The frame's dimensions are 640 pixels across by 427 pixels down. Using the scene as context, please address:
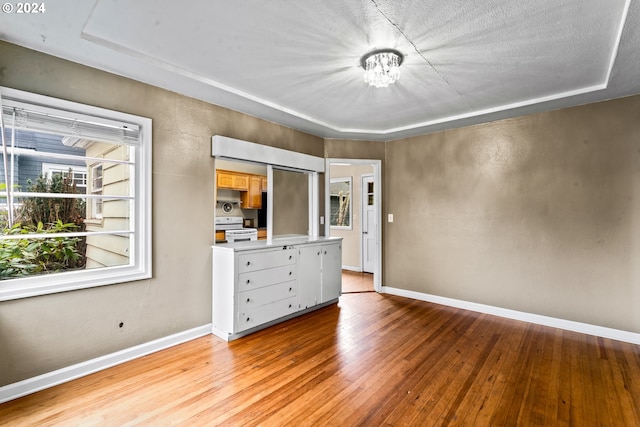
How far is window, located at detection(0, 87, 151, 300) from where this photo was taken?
2158 mm

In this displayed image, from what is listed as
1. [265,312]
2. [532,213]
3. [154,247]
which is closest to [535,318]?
[532,213]

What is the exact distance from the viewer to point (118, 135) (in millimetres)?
2604

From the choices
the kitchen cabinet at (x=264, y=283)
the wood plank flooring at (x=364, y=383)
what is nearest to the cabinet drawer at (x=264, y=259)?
the kitchen cabinet at (x=264, y=283)

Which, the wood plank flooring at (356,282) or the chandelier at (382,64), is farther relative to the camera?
the wood plank flooring at (356,282)

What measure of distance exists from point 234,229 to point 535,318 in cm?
365

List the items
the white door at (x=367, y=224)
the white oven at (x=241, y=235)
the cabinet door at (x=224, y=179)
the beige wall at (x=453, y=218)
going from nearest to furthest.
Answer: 1. the beige wall at (x=453, y=218)
2. the cabinet door at (x=224, y=179)
3. the white oven at (x=241, y=235)
4. the white door at (x=367, y=224)

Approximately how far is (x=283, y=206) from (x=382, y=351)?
2.17 meters

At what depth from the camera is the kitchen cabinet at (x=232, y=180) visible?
11.0 ft

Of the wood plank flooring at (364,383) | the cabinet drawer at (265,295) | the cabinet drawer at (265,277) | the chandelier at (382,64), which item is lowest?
the wood plank flooring at (364,383)

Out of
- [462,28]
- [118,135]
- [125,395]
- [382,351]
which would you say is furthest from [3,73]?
[382,351]

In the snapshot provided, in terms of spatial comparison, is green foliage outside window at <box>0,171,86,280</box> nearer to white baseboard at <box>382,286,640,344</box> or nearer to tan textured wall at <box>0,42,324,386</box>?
tan textured wall at <box>0,42,324,386</box>

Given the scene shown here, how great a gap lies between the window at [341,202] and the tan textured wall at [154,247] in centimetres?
323

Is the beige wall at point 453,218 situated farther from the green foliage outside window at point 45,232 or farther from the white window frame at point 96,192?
the white window frame at point 96,192

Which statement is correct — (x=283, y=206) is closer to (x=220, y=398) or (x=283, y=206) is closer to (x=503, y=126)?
(x=220, y=398)
